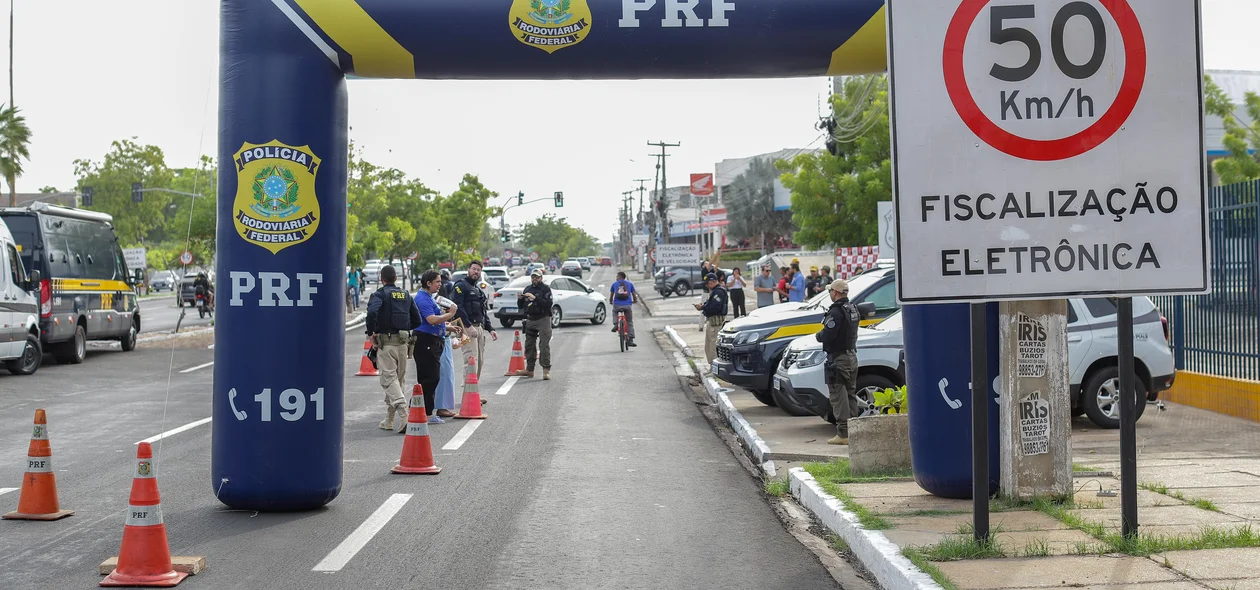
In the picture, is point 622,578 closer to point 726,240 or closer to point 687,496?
point 687,496

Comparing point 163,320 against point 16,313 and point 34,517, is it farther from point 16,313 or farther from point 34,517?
point 34,517

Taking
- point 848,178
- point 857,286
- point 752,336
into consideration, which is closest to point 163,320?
point 848,178

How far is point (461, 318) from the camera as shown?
1670 centimetres

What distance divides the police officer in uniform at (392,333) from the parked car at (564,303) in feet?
70.5

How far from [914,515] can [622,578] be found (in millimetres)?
2186

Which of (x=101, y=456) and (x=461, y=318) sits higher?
(x=461, y=318)

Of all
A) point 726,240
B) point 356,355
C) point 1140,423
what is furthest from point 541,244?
point 1140,423

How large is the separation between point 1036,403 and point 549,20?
4.17 m

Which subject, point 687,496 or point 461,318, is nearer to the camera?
point 687,496

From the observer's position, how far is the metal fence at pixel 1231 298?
41.1ft

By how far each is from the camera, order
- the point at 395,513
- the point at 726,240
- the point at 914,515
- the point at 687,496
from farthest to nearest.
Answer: the point at 726,240 < the point at 687,496 < the point at 395,513 < the point at 914,515

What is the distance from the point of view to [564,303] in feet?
119

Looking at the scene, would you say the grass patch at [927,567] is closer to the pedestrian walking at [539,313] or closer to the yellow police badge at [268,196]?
the yellow police badge at [268,196]

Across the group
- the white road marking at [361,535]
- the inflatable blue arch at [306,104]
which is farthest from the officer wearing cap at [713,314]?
the inflatable blue arch at [306,104]
